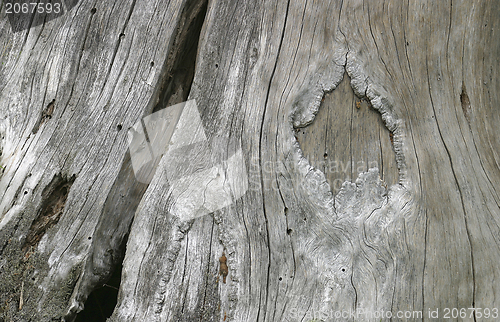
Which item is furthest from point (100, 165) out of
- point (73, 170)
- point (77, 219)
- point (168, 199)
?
point (168, 199)

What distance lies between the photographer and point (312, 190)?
77.1 inches

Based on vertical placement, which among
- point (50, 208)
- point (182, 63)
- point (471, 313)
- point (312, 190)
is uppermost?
point (182, 63)

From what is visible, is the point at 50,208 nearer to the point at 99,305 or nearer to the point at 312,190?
the point at 99,305

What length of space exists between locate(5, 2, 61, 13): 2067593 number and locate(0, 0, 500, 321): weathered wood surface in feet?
3.68

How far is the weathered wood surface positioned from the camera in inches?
75.9

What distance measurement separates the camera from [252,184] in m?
1.99

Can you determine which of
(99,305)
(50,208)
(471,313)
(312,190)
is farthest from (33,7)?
(471,313)

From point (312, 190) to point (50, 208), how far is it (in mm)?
1712

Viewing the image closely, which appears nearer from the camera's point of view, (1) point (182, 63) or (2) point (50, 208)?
(2) point (50, 208)

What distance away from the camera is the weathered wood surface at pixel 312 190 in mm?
Result: 1929

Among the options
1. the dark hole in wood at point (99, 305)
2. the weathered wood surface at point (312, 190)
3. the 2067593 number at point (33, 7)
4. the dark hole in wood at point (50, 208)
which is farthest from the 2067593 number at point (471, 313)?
the 2067593 number at point (33, 7)

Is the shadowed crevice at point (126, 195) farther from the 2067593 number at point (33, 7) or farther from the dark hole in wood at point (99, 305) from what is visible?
the 2067593 number at point (33, 7)

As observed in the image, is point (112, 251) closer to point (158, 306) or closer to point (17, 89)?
point (158, 306)

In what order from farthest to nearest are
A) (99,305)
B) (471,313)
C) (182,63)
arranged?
(99,305) < (182,63) < (471,313)
